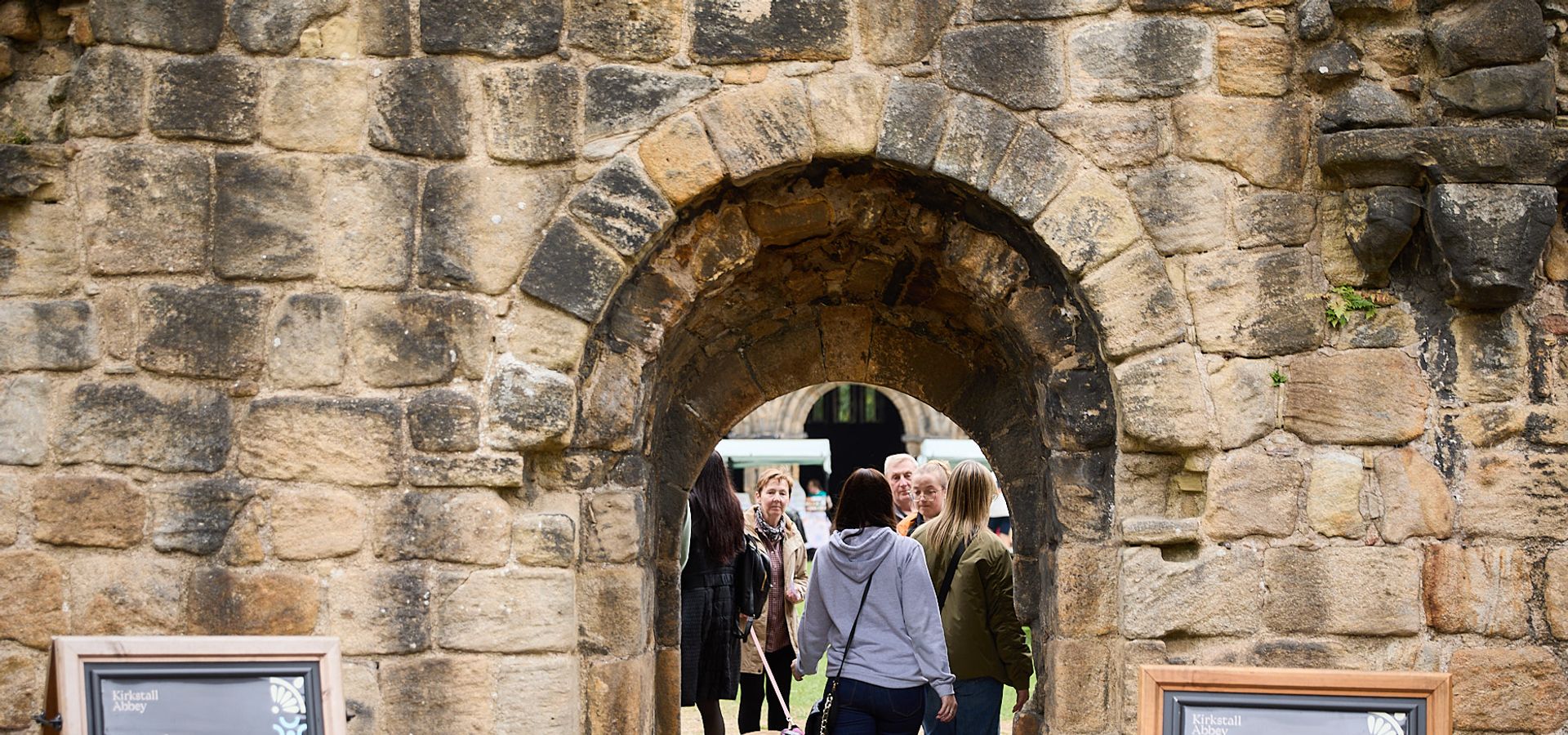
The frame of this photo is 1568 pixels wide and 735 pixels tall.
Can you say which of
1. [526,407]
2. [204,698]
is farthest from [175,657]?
[526,407]

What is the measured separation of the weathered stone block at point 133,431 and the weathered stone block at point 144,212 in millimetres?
368

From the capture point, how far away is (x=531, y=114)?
405 centimetres

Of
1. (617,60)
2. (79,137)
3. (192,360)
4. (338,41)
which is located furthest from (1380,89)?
(79,137)

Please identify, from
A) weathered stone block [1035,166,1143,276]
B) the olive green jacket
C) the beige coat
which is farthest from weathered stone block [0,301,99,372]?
the beige coat

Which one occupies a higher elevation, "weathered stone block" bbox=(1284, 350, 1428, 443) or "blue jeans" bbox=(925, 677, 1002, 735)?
"weathered stone block" bbox=(1284, 350, 1428, 443)

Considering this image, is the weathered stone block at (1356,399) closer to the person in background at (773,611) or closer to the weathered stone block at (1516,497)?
the weathered stone block at (1516,497)

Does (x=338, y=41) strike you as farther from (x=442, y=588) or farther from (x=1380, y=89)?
(x=1380, y=89)

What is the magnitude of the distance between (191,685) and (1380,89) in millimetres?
3479

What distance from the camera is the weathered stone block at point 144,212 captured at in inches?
158

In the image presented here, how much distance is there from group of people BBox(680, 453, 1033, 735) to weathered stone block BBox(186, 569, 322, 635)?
5.80 feet

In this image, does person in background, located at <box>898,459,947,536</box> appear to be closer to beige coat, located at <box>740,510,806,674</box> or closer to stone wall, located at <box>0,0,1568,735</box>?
beige coat, located at <box>740,510,806,674</box>

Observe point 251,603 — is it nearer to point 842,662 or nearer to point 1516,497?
point 842,662

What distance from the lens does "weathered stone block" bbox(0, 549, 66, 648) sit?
395 cm

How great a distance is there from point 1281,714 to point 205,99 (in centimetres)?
327
